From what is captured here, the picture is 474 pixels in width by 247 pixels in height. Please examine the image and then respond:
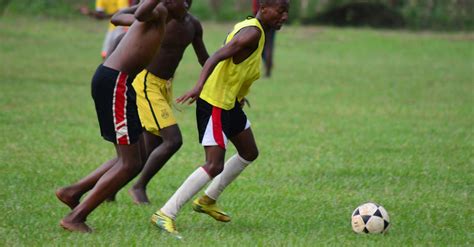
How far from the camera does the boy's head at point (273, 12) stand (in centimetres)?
646

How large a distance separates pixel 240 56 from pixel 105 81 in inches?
38.3

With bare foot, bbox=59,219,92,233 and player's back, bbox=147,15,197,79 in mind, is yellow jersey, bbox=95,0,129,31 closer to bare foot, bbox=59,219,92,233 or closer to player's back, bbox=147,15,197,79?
player's back, bbox=147,15,197,79

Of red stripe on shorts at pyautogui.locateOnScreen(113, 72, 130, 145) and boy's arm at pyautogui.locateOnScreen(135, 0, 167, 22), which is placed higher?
boy's arm at pyautogui.locateOnScreen(135, 0, 167, 22)

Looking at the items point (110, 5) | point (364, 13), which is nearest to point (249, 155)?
point (110, 5)

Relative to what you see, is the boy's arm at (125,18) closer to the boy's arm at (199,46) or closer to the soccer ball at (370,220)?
the boy's arm at (199,46)

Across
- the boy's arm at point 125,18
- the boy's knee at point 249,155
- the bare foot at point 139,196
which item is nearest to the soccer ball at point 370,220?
the boy's knee at point 249,155

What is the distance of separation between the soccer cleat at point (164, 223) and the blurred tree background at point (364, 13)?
26.0 meters

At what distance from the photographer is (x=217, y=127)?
6.49 metres

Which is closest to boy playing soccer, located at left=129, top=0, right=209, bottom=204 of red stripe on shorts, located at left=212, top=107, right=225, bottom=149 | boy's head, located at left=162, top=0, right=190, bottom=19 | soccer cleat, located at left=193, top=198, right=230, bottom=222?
boy's head, located at left=162, top=0, right=190, bottom=19

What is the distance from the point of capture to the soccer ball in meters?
6.33

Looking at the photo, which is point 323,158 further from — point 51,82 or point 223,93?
point 51,82

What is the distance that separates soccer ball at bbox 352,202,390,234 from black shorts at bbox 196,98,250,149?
1.06m

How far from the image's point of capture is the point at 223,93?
655cm

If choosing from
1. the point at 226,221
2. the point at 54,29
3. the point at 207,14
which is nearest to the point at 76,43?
the point at 54,29
